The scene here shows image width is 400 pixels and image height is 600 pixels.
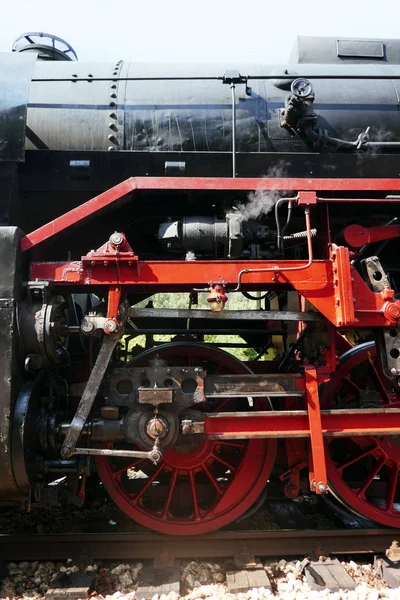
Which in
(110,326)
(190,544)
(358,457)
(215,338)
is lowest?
(190,544)

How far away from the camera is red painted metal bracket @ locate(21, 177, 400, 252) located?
8.98 feet

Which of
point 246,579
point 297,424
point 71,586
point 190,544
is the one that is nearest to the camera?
point 71,586

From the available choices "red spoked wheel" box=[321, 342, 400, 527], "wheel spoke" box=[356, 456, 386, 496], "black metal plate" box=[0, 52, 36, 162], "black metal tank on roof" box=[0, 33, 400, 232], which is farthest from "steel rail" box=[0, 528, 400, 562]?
"black metal plate" box=[0, 52, 36, 162]

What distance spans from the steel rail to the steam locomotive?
10 cm

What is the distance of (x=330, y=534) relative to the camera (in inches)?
126

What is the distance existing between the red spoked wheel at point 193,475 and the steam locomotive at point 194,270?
0.02 m

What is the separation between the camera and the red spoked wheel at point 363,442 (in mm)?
3270

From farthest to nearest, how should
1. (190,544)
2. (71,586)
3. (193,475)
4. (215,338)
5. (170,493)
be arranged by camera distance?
(215,338) → (193,475) → (170,493) → (190,544) → (71,586)

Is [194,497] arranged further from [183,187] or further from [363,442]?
[183,187]

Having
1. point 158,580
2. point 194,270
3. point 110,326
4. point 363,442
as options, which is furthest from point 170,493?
point 194,270

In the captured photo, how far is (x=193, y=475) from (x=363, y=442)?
4.48ft

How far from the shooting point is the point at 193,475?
132 inches

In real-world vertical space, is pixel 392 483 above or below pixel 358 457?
below

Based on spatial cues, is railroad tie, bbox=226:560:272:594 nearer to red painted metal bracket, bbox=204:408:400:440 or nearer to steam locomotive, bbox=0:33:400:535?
steam locomotive, bbox=0:33:400:535
